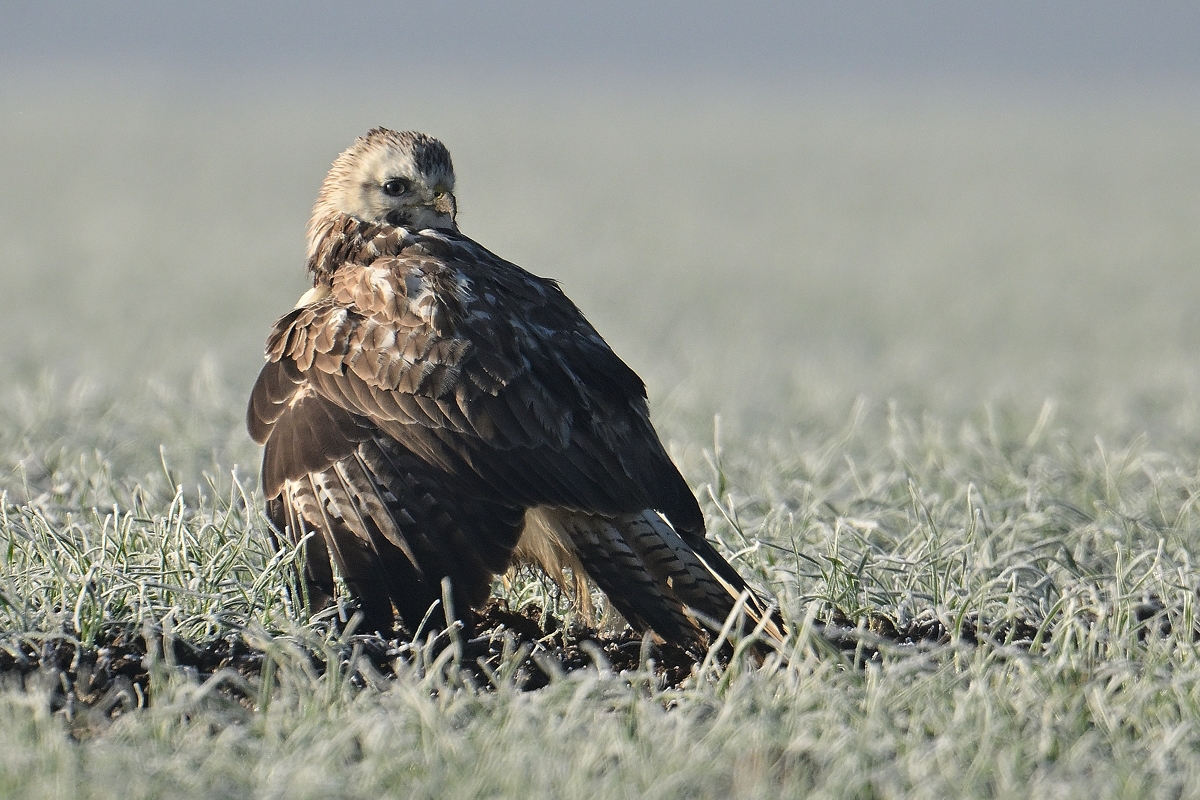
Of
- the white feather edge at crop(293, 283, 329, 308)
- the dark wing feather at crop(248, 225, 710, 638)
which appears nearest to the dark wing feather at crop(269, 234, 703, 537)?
the dark wing feather at crop(248, 225, 710, 638)

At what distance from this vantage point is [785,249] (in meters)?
18.1

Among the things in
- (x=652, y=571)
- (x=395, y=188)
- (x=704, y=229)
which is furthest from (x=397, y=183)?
(x=704, y=229)

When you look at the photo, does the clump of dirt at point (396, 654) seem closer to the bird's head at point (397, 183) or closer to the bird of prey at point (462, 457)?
the bird of prey at point (462, 457)

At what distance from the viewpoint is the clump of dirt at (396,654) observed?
3.14 metres

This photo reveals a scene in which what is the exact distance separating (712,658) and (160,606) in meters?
1.24

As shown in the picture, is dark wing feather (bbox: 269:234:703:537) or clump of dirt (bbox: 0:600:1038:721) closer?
clump of dirt (bbox: 0:600:1038:721)

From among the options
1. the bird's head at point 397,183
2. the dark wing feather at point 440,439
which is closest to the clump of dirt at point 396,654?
the dark wing feather at point 440,439

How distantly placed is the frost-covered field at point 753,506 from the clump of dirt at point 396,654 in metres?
0.05

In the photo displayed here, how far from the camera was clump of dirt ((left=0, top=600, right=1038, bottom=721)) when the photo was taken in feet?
10.3

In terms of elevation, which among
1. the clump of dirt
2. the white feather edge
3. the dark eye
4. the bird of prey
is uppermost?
the dark eye

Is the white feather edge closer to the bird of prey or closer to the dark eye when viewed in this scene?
the bird of prey

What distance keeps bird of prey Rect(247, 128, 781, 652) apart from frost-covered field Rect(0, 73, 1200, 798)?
0.21m

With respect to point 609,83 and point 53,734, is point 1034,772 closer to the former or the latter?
point 53,734

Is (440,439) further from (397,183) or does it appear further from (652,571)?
(397,183)
